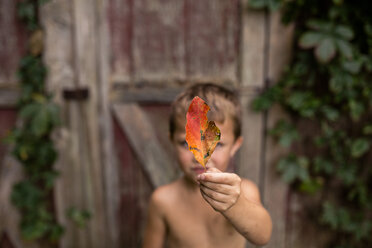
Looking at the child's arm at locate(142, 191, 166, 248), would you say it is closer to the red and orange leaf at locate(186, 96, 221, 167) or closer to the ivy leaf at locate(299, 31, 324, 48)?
the red and orange leaf at locate(186, 96, 221, 167)

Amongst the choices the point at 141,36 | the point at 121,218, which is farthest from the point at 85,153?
the point at 141,36

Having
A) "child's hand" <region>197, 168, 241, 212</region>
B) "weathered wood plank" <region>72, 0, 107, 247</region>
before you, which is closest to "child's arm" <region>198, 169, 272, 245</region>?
"child's hand" <region>197, 168, 241, 212</region>

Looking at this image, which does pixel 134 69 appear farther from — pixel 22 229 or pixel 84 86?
pixel 22 229

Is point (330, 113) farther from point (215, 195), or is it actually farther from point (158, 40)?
point (215, 195)

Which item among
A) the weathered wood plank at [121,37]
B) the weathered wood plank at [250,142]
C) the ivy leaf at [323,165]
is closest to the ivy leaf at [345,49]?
the weathered wood plank at [250,142]

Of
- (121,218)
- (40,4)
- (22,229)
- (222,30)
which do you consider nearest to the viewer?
(40,4)

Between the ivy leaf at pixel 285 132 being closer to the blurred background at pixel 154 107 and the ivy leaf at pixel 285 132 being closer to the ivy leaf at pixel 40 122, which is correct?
the blurred background at pixel 154 107
